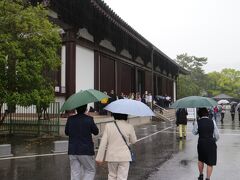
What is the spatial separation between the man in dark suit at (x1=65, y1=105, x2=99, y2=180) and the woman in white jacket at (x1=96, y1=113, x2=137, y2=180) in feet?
1.06

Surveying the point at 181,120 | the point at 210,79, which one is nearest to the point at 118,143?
the point at 181,120

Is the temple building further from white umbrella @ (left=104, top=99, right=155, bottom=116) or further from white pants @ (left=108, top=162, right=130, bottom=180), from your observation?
white pants @ (left=108, top=162, right=130, bottom=180)

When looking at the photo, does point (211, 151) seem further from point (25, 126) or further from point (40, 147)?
point (25, 126)

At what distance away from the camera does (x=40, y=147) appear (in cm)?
1345

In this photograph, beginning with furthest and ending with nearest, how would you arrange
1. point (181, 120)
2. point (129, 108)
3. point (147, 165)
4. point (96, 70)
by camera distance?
point (96, 70), point (181, 120), point (147, 165), point (129, 108)

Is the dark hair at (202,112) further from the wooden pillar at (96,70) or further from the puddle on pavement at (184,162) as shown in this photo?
the wooden pillar at (96,70)

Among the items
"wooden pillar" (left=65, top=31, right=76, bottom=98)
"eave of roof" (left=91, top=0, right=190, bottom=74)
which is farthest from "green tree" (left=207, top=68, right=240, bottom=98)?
"wooden pillar" (left=65, top=31, right=76, bottom=98)

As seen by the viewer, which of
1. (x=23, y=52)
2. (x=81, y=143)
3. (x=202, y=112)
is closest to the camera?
(x=81, y=143)

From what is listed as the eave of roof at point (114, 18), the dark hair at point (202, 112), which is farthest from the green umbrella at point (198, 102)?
the eave of roof at point (114, 18)

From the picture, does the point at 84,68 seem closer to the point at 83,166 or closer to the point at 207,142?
the point at 207,142

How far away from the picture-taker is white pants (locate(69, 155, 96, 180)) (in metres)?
6.28

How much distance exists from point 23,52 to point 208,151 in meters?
7.81

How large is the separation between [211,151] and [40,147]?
7355 mm

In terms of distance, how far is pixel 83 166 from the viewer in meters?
6.38
